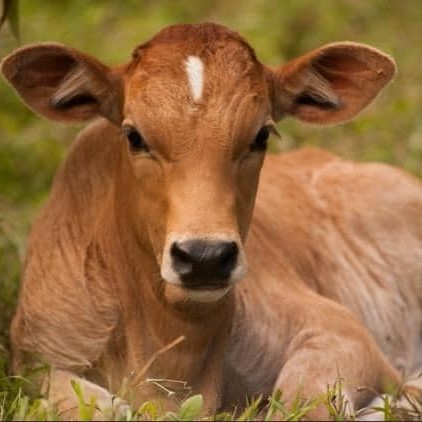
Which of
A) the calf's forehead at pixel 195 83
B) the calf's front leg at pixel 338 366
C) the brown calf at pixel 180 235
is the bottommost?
the calf's front leg at pixel 338 366

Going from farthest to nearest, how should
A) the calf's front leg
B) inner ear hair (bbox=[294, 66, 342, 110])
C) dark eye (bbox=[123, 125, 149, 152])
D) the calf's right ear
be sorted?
inner ear hair (bbox=[294, 66, 342, 110]), the calf's front leg, the calf's right ear, dark eye (bbox=[123, 125, 149, 152])

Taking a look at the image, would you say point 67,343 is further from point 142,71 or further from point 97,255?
point 142,71

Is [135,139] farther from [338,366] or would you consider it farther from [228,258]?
[338,366]

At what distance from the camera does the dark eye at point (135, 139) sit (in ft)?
28.8

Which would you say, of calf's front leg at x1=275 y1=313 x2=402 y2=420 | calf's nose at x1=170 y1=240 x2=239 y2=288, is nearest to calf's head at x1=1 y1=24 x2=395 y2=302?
calf's nose at x1=170 y1=240 x2=239 y2=288

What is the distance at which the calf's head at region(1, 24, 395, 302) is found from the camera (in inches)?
326

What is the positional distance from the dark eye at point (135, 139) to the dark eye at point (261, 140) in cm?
52

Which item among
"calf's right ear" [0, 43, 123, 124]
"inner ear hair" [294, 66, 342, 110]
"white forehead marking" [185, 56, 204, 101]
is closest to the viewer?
"white forehead marking" [185, 56, 204, 101]

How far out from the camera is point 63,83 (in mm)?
9156

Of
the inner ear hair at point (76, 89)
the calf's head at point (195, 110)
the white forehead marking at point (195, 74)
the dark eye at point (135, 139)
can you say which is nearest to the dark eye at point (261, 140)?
the calf's head at point (195, 110)

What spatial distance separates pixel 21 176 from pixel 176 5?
12.9ft

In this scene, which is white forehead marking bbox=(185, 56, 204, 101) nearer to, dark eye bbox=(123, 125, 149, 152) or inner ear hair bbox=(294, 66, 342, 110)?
dark eye bbox=(123, 125, 149, 152)

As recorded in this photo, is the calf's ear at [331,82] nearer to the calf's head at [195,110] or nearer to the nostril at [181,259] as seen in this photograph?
the calf's head at [195,110]

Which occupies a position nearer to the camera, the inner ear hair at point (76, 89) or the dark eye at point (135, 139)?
the dark eye at point (135, 139)
